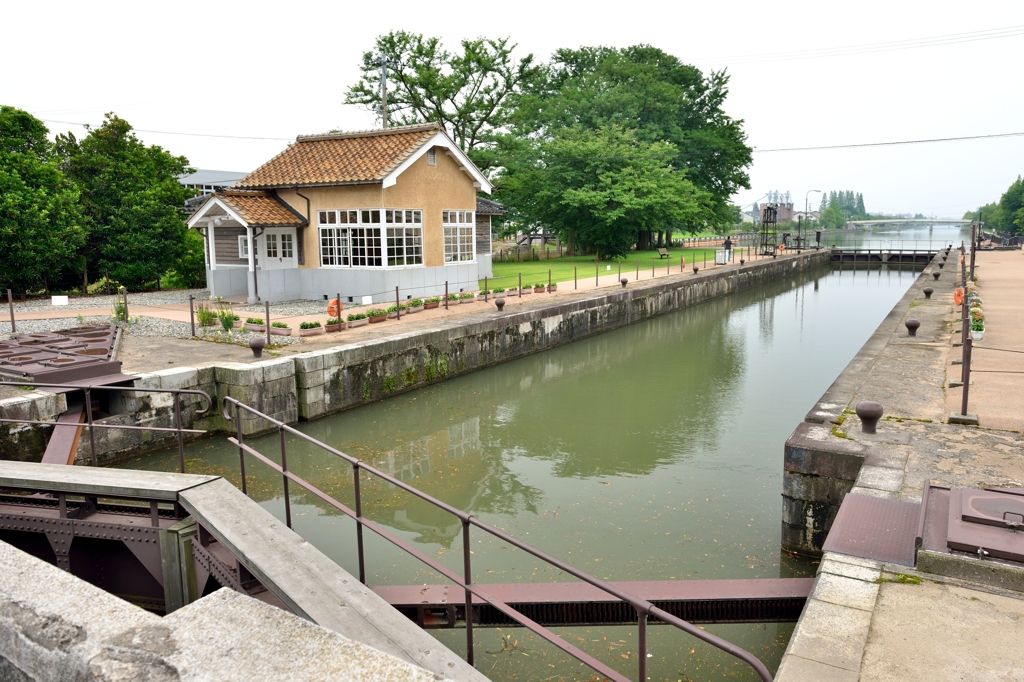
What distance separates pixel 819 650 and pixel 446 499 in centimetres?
626

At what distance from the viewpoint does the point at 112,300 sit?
73.4ft

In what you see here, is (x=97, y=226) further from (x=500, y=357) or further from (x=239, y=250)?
(x=500, y=357)

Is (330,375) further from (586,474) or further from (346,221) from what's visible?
(346,221)

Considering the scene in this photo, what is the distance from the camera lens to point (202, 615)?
3.24 meters

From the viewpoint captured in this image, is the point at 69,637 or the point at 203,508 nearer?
the point at 69,637

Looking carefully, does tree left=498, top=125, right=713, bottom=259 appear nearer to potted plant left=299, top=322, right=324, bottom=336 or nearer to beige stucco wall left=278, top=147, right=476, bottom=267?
beige stucco wall left=278, top=147, right=476, bottom=267

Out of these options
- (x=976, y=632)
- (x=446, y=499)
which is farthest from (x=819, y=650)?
(x=446, y=499)

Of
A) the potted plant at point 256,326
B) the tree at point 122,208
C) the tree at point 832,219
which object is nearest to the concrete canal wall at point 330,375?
the potted plant at point 256,326

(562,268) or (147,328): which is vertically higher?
(562,268)

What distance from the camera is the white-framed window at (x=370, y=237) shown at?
21.0m

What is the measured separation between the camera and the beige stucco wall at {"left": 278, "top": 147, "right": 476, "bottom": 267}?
68.8 ft

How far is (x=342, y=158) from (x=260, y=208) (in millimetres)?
2967

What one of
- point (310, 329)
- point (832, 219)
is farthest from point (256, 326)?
point (832, 219)

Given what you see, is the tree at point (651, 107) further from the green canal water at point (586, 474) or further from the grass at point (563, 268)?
the green canal water at point (586, 474)
